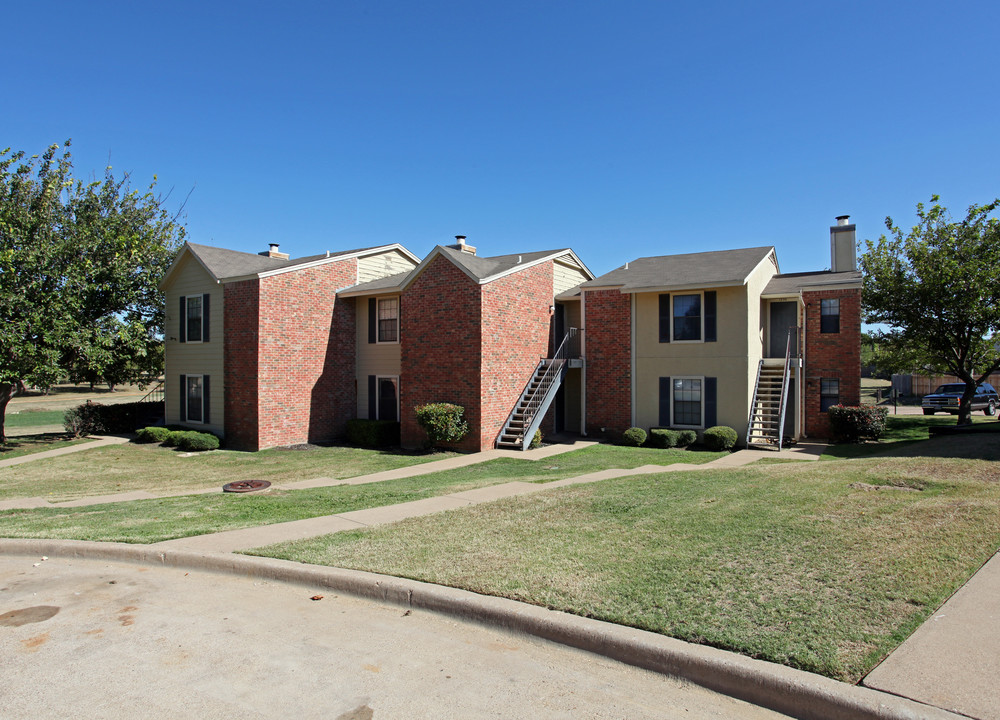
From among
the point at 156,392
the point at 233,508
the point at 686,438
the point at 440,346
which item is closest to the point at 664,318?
the point at 686,438

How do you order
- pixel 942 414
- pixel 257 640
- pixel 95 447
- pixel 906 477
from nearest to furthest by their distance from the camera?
1. pixel 257 640
2. pixel 906 477
3. pixel 95 447
4. pixel 942 414

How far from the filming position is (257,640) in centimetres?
476

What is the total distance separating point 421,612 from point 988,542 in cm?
569

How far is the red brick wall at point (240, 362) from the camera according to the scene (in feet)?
58.9

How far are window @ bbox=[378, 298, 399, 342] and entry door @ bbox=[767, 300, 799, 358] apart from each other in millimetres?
12167

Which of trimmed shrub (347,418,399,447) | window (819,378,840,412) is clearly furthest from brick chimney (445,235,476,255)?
window (819,378,840,412)

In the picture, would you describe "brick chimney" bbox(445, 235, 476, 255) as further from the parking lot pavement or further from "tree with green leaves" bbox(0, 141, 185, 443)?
the parking lot pavement

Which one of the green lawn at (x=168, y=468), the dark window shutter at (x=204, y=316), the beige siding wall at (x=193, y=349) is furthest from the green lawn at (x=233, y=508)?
the dark window shutter at (x=204, y=316)

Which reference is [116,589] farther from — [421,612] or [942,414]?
[942,414]

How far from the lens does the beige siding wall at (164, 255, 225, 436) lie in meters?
19.2

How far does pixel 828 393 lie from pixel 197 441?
1944cm

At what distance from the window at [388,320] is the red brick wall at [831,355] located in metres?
13.1

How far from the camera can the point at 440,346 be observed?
17.7 meters

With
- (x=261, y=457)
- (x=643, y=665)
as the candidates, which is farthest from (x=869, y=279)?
(x=643, y=665)
